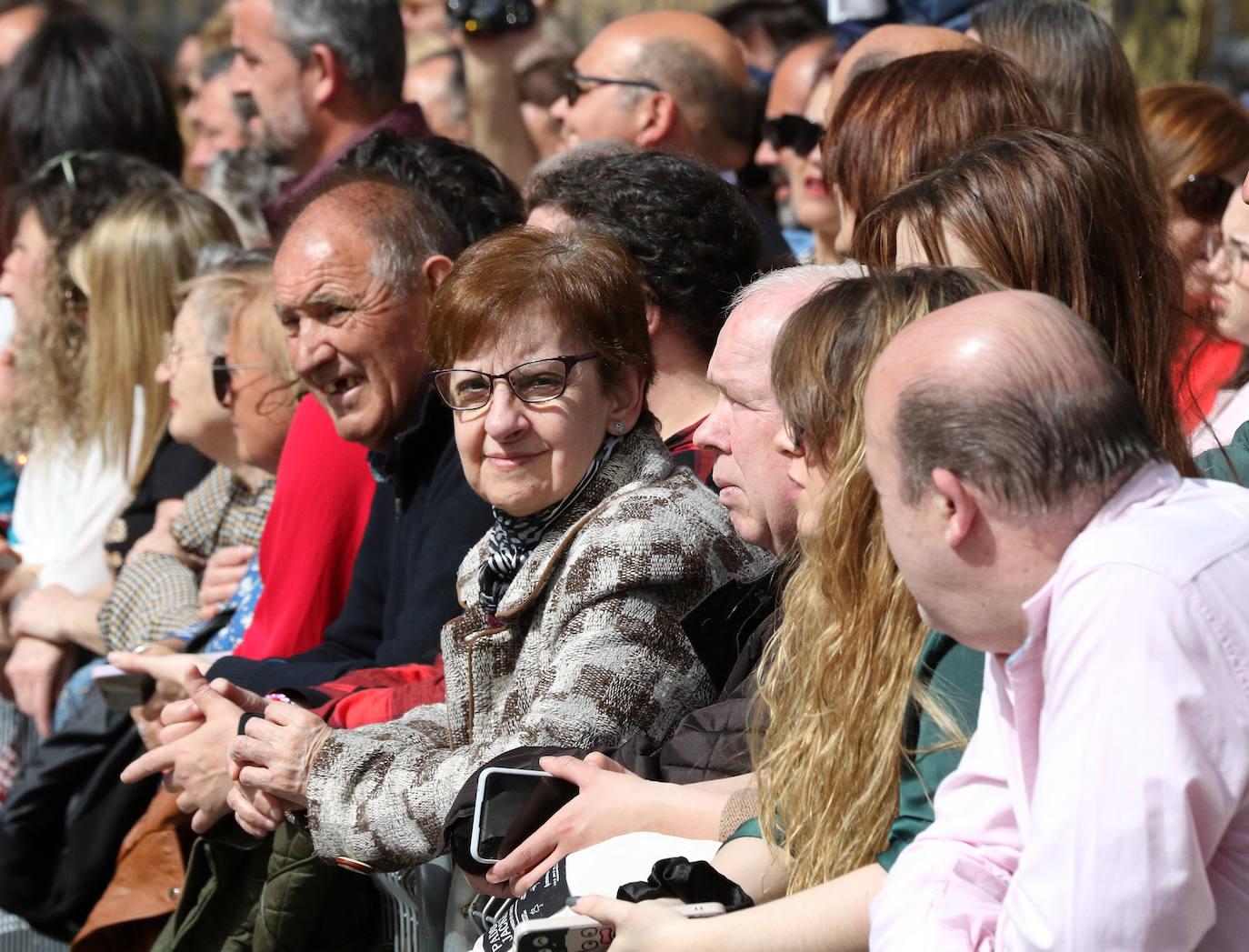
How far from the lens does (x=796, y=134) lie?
17.0ft

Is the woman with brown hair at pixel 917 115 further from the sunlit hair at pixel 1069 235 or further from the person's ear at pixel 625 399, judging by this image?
the sunlit hair at pixel 1069 235

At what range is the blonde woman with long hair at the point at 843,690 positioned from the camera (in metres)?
2.02

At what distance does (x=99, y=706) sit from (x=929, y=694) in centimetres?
301

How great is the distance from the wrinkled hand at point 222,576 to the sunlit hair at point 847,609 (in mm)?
2576

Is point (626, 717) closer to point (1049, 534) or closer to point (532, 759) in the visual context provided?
point (532, 759)

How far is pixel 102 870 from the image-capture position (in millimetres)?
4262

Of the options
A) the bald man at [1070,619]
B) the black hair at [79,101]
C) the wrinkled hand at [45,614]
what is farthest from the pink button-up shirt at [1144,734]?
the black hair at [79,101]

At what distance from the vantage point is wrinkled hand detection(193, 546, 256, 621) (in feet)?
14.6

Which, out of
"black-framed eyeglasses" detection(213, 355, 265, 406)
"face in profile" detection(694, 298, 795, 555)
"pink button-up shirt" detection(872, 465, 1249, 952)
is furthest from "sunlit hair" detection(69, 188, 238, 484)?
"pink button-up shirt" detection(872, 465, 1249, 952)

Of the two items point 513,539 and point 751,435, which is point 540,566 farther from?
point 751,435

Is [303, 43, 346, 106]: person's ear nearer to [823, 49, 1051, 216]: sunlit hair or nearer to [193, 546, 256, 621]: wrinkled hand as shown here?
[193, 546, 256, 621]: wrinkled hand

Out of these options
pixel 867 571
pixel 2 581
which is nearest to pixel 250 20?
pixel 2 581

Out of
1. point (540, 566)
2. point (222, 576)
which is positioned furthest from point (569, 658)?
point (222, 576)

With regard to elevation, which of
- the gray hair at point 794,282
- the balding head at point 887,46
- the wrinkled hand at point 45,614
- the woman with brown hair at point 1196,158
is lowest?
the wrinkled hand at point 45,614
